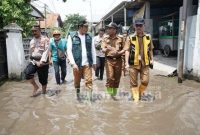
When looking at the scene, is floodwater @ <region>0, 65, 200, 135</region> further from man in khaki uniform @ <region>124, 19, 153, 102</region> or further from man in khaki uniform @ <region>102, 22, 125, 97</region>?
man in khaki uniform @ <region>124, 19, 153, 102</region>

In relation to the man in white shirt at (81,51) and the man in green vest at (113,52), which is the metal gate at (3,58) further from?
the man in green vest at (113,52)

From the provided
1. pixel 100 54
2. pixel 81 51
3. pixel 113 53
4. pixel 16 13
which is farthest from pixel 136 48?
pixel 16 13

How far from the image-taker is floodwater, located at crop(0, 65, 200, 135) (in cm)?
524

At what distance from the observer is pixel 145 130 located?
5.20 metres

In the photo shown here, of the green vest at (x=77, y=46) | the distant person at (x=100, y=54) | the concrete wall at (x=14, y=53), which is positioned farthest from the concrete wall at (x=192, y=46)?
the concrete wall at (x=14, y=53)

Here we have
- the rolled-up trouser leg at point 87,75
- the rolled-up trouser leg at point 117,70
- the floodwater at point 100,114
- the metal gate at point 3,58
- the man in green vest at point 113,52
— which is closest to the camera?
the floodwater at point 100,114

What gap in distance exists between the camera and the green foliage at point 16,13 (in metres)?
13.5

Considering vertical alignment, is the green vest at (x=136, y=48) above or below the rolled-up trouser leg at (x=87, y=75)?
above

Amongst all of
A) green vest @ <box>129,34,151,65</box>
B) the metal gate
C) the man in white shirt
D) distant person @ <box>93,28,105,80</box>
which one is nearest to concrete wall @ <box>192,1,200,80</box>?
distant person @ <box>93,28,105,80</box>

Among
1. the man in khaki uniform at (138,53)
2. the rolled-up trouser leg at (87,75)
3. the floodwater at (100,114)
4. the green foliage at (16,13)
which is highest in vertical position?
the green foliage at (16,13)

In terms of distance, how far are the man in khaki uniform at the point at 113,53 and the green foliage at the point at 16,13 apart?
6.69m

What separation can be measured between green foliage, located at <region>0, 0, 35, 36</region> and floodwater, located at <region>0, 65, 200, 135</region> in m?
5.77

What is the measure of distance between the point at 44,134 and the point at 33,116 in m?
1.18

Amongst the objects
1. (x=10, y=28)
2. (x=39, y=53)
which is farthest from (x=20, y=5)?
(x=39, y=53)
